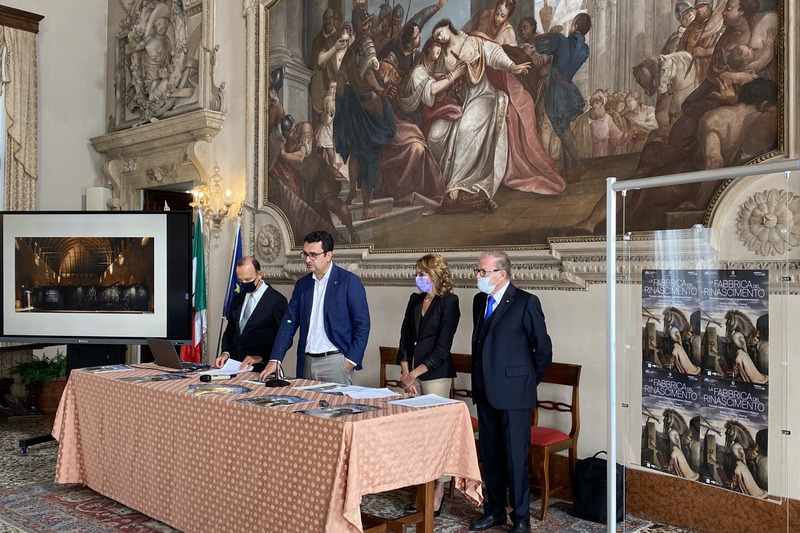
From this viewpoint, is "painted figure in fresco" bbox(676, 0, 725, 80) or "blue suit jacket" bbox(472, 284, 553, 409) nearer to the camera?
"blue suit jacket" bbox(472, 284, 553, 409)

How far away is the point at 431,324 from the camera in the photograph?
5.77 meters

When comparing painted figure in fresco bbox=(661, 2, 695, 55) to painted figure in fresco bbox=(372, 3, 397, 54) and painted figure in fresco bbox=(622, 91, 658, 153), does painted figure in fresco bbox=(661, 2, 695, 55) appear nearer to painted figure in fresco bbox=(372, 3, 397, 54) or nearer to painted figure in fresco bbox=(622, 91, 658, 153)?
painted figure in fresco bbox=(622, 91, 658, 153)

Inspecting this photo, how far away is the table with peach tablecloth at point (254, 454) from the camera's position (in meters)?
3.80

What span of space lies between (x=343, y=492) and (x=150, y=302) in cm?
433

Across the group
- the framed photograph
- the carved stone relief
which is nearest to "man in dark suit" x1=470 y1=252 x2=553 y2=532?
the framed photograph

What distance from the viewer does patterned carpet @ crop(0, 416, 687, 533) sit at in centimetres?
524

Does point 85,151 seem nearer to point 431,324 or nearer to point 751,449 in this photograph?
point 431,324

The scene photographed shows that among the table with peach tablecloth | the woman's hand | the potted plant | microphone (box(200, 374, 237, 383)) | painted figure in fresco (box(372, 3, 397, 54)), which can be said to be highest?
painted figure in fresco (box(372, 3, 397, 54))

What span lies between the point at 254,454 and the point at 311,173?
4.74 metres

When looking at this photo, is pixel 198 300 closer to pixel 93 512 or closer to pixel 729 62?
pixel 93 512

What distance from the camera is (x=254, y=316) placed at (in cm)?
644

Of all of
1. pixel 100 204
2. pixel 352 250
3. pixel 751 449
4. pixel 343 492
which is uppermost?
pixel 100 204

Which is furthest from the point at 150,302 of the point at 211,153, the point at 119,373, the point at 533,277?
the point at 533,277

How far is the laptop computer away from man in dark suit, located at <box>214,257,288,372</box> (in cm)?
36
